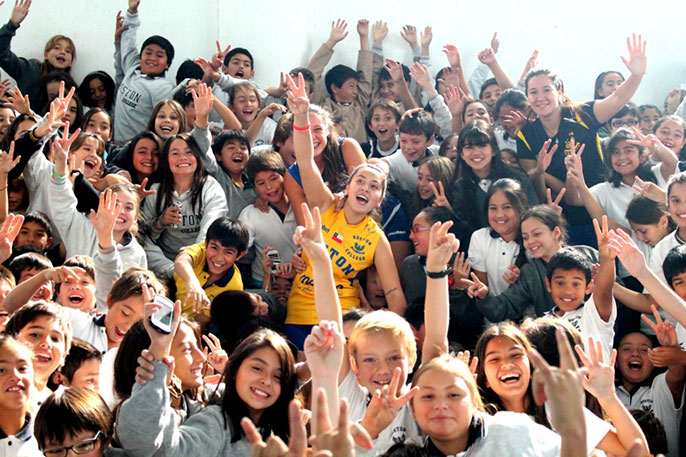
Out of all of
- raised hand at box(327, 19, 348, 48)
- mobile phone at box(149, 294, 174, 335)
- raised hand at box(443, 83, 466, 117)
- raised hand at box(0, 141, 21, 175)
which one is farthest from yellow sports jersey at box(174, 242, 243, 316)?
raised hand at box(327, 19, 348, 48)

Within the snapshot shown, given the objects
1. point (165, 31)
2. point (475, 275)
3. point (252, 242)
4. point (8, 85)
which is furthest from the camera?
point (165, 31)

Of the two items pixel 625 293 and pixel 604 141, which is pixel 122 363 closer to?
pixel 625 293

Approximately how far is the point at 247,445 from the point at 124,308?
1.15 metres

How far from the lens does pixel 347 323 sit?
3.51 metres

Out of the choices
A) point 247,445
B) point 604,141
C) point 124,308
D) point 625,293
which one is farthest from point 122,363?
point 604,141

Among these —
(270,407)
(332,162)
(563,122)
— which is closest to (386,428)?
(270,407)

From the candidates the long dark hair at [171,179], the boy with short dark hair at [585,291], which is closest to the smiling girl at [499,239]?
the boy with short dark hair at [585,291]

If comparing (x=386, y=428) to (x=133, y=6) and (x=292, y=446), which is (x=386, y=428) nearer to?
(x=292, y=446)

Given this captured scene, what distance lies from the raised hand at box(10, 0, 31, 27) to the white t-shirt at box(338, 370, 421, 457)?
465 cm

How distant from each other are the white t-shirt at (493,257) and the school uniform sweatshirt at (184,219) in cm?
135

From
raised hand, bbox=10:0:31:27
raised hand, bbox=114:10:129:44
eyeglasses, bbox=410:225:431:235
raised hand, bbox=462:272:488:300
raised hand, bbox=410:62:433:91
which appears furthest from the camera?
raised hand, bbox=114:10:129:44

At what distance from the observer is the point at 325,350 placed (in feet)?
7.81

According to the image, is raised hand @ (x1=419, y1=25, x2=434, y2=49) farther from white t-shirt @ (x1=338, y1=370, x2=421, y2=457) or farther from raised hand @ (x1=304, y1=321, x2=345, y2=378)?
raised hand @ (x1=304, y1=321, x2=345, y2=378)

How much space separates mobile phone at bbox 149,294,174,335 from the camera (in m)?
2.24
